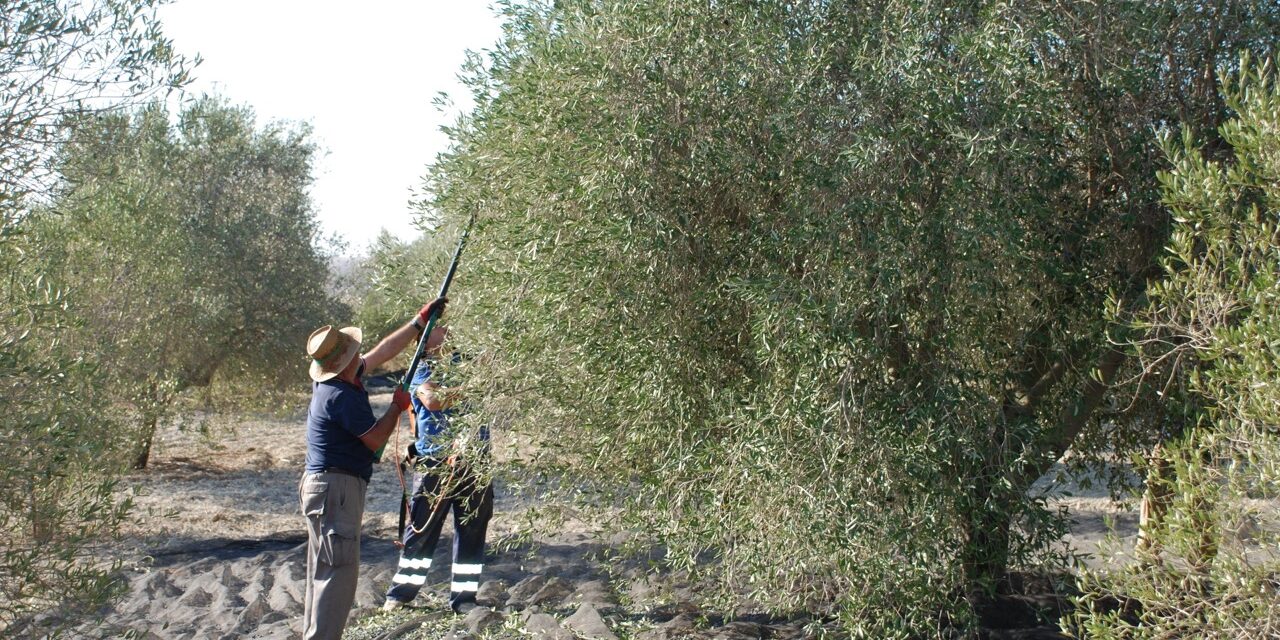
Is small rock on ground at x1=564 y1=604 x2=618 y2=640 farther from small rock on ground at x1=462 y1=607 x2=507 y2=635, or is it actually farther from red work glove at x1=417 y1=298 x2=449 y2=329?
red work glove at x1=417 y1=298 x2=449 y2=329

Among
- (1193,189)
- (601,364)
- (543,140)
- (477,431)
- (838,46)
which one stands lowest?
(477,431)

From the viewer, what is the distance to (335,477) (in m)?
6.11

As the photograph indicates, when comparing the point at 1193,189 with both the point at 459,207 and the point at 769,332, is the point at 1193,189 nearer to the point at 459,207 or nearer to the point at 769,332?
the point at 769,332

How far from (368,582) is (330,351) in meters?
2.97

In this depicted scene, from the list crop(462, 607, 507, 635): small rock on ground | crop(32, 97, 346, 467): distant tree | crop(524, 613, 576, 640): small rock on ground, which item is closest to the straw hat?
crop(462, 607, 507, 635): small rock on ground

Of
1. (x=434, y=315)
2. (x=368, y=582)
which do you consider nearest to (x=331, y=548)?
(x=434, y=315)

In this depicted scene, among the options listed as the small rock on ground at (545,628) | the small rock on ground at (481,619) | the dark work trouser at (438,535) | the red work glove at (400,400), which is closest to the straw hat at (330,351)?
the red work glove at (400,400)

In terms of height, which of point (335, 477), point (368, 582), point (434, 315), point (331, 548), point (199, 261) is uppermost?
point (199, 261)

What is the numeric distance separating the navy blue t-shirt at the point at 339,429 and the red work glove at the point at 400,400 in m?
0.16

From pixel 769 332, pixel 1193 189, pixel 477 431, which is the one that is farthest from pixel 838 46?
pixel 477 431

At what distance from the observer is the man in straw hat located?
6043mm

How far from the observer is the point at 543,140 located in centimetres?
580

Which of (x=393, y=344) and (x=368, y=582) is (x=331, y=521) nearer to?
(x=393, y=344)

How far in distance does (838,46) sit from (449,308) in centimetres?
303
